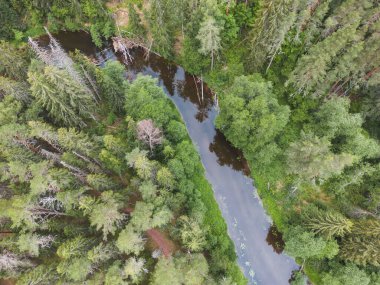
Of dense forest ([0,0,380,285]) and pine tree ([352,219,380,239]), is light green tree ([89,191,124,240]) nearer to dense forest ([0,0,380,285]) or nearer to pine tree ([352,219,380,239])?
dense forest ([0,0,380,285])

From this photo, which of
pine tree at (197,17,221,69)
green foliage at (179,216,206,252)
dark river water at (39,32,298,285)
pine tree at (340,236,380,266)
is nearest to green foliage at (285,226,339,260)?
pine tree at (340,236,380,266)

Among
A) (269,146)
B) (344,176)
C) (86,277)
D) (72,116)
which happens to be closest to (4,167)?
(72,116)

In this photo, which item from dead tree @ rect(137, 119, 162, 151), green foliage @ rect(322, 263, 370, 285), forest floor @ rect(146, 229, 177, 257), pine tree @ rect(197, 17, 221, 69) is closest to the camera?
green foliage @ rect(322, 263, 370, 285)

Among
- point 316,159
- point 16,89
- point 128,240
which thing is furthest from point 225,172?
point 16,89

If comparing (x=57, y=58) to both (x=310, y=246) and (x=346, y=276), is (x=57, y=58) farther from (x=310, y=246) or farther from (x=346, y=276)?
(x=346, y=276)

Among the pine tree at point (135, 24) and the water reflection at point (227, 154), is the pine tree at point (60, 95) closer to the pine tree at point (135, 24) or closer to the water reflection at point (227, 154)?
the pine tree at point (135, 24)

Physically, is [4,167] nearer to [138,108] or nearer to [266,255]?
[138,108]

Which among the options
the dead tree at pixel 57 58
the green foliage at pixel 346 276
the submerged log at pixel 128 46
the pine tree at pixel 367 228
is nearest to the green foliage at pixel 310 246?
the green foliage at pixel 346 276
